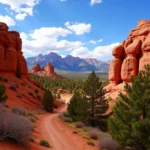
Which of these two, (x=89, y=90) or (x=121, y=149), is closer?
(x=121, y=149)

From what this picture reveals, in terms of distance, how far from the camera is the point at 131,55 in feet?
146

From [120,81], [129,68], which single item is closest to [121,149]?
[129,68]

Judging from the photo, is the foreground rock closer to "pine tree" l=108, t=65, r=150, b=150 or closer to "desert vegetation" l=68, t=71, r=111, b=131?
"desert vegetation" l=68, t=71, r=111, b=131

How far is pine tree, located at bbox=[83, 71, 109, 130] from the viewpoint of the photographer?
1136 inches

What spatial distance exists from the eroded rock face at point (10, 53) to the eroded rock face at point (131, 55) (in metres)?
23.5

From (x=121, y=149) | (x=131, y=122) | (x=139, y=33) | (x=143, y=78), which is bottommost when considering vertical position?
(x=121, y=149)

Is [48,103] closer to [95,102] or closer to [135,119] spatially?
[95,102]

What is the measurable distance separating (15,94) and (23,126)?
32.4m

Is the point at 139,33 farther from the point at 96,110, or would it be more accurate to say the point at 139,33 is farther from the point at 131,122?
the point at 131,122

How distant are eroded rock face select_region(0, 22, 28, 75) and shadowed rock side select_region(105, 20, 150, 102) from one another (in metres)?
23.5

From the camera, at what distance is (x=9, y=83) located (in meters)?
47.3

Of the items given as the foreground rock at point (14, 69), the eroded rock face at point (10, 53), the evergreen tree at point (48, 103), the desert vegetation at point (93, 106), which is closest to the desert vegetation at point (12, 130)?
the desert vegetation at point (93, 106)

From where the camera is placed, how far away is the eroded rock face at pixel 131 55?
41.6m

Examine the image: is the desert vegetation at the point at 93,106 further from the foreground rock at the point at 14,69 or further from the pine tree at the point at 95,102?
the foreground rock at the point at 14,69
